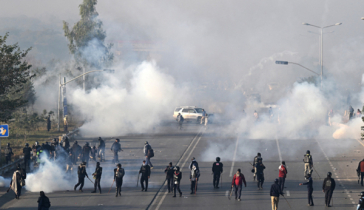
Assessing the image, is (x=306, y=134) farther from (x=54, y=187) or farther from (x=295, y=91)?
(x=54, y=187)

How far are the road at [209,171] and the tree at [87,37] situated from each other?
20.2 meters

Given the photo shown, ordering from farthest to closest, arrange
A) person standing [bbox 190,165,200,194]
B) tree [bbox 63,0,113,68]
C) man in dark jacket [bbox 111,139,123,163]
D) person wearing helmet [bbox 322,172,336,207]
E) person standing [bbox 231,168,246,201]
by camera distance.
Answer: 1. tree [bbox 63,0,113,68]
2. man in dark jacket [bbox 111,139,123,163]
3. person standing [bbox 190,165,200,194]
4. person standing [bbox 231,168,246,201]
5. person wearing helmet [bbox 322,172,336,207]

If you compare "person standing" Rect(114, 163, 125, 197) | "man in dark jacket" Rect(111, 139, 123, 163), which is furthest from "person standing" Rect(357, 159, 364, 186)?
"man in dark jacket" Rect(111, 139, 123, 163)

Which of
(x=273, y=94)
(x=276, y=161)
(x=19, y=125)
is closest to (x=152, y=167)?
(x=276, y=161)

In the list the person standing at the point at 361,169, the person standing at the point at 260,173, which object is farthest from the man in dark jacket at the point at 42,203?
the person standing at the point at 361,169

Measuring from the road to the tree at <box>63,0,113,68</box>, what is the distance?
20.2 meters

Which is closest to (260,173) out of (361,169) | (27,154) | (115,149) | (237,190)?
(237,190)

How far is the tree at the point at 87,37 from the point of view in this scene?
52.6 m

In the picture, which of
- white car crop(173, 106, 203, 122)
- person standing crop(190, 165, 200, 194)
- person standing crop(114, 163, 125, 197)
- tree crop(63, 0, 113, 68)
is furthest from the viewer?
tree crop(63, 0, 113, 68)

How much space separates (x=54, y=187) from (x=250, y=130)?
21.0m

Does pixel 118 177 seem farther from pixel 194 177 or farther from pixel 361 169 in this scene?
pixel 361 169

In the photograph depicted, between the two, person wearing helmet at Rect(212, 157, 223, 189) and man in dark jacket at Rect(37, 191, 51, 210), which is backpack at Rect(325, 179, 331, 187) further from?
man in dark jacket at Rect(37, 191, 51, 210)

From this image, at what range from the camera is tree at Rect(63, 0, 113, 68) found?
5262 cm

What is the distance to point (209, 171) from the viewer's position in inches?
866
